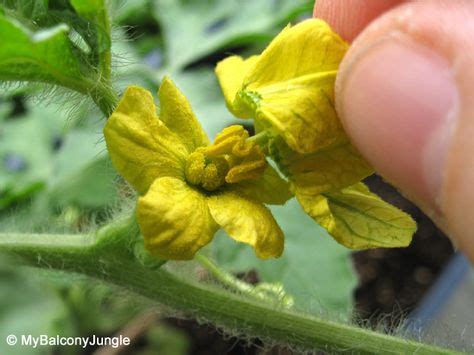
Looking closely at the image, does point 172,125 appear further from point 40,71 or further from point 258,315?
point 258,315

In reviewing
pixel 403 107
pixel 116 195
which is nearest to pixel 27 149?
pixel 116 195

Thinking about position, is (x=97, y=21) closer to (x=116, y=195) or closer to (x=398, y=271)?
(x=116, y=195)

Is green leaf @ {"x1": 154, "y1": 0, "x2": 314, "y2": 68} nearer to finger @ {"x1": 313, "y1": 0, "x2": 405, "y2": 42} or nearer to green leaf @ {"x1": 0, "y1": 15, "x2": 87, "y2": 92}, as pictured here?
finger @ {"x1": 313, "y1": 0, "x2": 405, "y2": 42}

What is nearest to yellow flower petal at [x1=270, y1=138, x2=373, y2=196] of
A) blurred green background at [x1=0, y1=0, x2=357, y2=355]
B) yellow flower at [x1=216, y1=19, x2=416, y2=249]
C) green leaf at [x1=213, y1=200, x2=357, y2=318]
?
yellow flower at [x1=216, y1=19, x2=416, y2=249]

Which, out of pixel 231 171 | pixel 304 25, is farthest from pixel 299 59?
pixel 231 171

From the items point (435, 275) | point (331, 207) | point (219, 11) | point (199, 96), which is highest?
point (331, 207)

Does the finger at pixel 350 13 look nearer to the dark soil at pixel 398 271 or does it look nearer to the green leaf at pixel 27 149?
the green leaf at pixel 27 149

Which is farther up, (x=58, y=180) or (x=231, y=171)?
(x=231, y=171)
